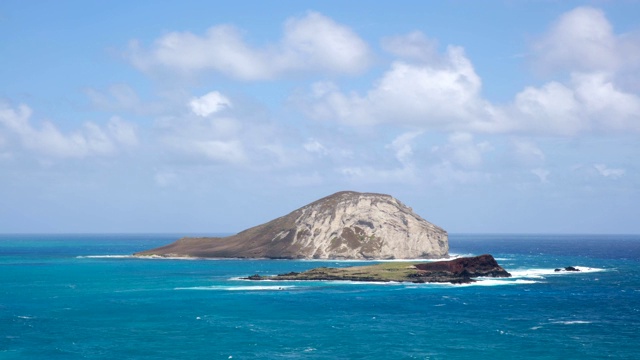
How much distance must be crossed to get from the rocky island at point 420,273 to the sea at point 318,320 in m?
7.92

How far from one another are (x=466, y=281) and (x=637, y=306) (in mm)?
46231

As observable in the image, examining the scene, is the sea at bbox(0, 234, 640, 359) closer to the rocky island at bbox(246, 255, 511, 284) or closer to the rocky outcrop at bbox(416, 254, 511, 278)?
the rocky island at bbox(246, 255, 511, 284)

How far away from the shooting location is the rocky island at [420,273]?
174 meters

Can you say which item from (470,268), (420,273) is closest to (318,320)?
(420,273)

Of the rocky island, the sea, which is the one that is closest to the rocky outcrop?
the rocky island

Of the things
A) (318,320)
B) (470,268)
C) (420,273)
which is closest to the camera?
(318,320)

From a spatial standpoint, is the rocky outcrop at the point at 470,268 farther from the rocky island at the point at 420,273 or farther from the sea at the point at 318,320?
the sea at the point at 318,320

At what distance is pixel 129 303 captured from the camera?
128m

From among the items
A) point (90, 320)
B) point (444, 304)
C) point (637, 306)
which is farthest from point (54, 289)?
point (637, 306)

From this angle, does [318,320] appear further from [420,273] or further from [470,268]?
[470,268]

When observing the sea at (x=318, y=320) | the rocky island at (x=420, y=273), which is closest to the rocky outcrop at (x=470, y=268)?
the rocky island at (x=420, y=273)

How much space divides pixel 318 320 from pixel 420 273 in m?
75.6

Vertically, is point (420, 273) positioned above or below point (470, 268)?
below

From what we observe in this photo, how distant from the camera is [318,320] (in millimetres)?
108000
